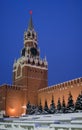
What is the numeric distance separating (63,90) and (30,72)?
1116cm

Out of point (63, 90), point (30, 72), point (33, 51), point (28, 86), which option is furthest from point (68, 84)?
point (33, 51)

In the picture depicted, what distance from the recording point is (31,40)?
2216 inches

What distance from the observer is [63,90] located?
42656 mm

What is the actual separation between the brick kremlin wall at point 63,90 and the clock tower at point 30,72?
6.06 ft

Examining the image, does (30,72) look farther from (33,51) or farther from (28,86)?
(33,51)

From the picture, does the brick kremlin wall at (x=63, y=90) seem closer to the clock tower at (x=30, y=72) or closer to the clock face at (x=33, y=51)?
the clock tower at (x=30, y=72)

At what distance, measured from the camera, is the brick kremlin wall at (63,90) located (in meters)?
39.1

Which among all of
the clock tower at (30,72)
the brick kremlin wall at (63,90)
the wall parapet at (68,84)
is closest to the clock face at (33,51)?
the clock tower at (30,72)

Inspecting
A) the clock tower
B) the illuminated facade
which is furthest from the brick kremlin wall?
the clock tower

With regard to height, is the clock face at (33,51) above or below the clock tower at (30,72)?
above

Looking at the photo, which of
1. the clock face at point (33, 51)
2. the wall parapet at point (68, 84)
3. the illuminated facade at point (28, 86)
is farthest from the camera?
the clock face at point (33, 51)

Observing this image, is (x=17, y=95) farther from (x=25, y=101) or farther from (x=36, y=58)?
(x=36, y=58)

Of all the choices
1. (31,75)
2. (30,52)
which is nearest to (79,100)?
(31,75)

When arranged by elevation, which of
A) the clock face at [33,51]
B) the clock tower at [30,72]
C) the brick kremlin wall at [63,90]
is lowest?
the brick kremlin wall at [63,90]
